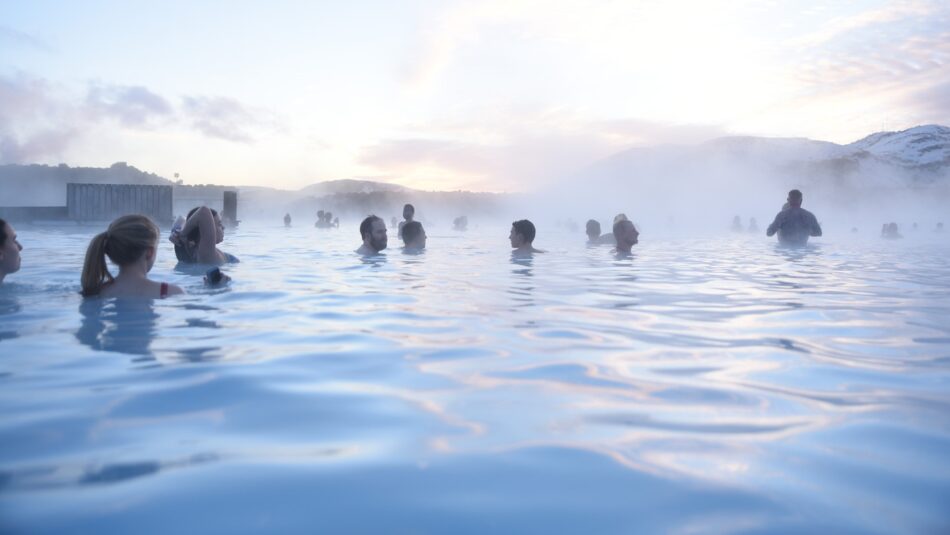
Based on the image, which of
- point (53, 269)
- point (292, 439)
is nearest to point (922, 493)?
point (292, 439)

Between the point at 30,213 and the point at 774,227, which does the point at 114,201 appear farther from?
the point at 774,227

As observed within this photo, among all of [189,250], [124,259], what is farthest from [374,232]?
[124,259]

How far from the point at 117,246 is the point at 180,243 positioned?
10.8 ft

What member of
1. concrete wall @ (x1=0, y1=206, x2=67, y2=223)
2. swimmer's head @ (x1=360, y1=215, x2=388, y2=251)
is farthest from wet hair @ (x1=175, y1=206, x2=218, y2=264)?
concrete wall @ (x1=0, y1=206, x2=67, y2=223)

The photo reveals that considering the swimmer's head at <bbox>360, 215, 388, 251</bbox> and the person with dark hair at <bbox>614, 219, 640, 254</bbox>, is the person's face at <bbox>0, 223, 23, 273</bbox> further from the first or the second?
the person with dark hair at <bbox>614, 219, 640, 254</bbox>

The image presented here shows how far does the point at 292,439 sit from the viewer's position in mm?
2158

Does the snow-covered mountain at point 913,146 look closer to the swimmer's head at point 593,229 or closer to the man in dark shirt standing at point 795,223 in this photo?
the man in dark shirt standing at point 795,223

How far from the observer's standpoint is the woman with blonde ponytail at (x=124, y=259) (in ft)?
16.8

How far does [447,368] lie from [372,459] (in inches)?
49.3

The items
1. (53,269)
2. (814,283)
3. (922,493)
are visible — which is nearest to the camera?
(922,493)

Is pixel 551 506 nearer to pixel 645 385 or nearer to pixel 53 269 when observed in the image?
pixel 645 385

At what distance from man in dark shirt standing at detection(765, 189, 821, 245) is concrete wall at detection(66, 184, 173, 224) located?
68.1 ft

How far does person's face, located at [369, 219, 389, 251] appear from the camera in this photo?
35.7ft

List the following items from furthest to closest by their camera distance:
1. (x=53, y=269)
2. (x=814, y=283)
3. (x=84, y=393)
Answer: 1. (x=53, y=269)
2. (x=814, y=283)
3. (x=84, y=393)
